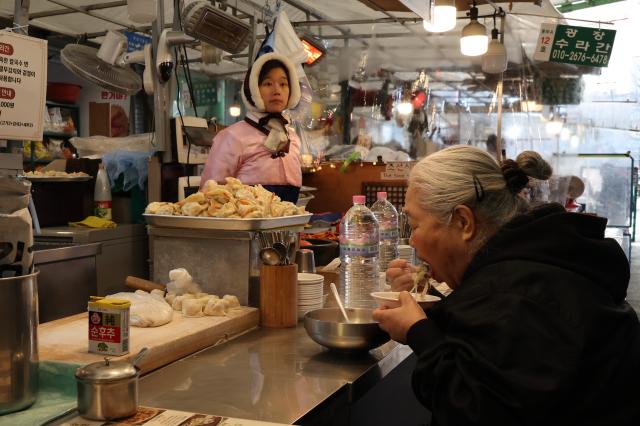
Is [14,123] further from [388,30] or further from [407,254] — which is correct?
[388,30]

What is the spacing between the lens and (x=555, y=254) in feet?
4.92

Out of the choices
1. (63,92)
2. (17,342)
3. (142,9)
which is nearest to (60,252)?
(142,9)

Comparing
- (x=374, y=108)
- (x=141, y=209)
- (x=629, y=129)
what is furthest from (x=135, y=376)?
(x=629, y=129)

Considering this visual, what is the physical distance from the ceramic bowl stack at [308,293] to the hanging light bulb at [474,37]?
5.05m

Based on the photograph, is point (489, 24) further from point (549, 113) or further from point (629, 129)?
point (629, 129)

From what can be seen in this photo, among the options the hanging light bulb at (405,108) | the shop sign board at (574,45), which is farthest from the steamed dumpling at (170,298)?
the shop sign board at (574,45)

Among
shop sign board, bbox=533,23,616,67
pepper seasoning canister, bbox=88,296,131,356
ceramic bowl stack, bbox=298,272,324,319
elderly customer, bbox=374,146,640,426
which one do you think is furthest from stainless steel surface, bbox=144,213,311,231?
shop sign board, bbox=533,23,616,67

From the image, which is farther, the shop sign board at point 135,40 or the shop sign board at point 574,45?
the shop sign board at point 574,45

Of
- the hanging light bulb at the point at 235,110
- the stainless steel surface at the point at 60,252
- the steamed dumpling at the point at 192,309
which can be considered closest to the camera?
the steamed dumpling at the point at 192,309

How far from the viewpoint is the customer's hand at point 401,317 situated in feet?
5.55

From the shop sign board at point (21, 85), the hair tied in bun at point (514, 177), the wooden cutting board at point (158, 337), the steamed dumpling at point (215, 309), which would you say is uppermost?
the shop sign board at point (21, 85)

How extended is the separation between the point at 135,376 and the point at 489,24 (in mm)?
8966

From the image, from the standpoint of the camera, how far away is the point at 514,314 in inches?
54.7

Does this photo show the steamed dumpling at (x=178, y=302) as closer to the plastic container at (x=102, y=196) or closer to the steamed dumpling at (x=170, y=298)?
the steamed dumpling at (x=170, y=298)
